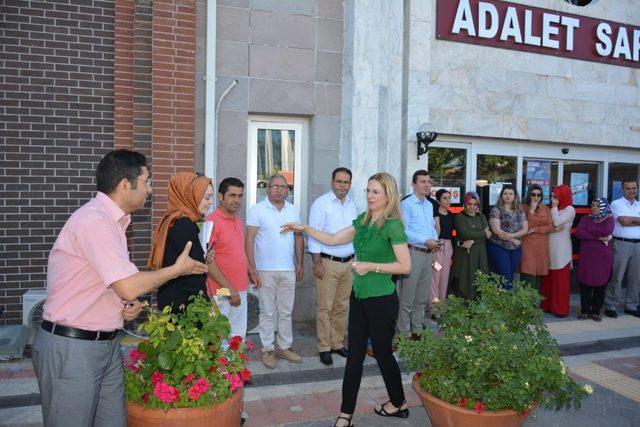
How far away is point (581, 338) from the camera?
6715mm

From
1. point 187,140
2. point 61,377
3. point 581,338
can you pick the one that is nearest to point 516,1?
point 581,338

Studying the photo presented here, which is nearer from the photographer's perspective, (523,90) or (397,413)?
(397,413)

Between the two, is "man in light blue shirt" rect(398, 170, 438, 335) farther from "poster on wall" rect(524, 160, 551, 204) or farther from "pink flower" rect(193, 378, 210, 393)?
"pink flower" rect(193, 378, 210, 393)

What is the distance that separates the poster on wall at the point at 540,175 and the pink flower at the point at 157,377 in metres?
7.54

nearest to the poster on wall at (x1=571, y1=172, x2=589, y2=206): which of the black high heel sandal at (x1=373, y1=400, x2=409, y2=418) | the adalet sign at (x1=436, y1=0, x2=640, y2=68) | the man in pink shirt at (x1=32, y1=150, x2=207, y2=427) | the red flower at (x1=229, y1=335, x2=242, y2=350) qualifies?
the adalet sign at (x1=436, y1=0, x2=640, y2=68)

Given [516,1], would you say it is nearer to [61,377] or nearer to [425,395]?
[425,395]

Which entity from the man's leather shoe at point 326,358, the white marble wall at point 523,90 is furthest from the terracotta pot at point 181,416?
the white marble wall at point 523,90

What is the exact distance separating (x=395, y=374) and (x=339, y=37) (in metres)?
4.68

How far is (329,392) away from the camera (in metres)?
4.71

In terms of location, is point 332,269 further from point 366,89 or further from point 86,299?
point 86,299

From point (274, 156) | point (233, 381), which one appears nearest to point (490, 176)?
point (274, 156)

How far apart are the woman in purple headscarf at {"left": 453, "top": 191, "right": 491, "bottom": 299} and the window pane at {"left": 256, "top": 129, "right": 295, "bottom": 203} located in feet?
7.91

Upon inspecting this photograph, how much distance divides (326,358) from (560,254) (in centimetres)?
443

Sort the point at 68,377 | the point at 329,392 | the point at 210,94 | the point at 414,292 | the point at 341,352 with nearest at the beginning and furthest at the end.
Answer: the point at 68,377, the point at 329,392, the point at 341,352, the point at 210,94, the point at 414,292
